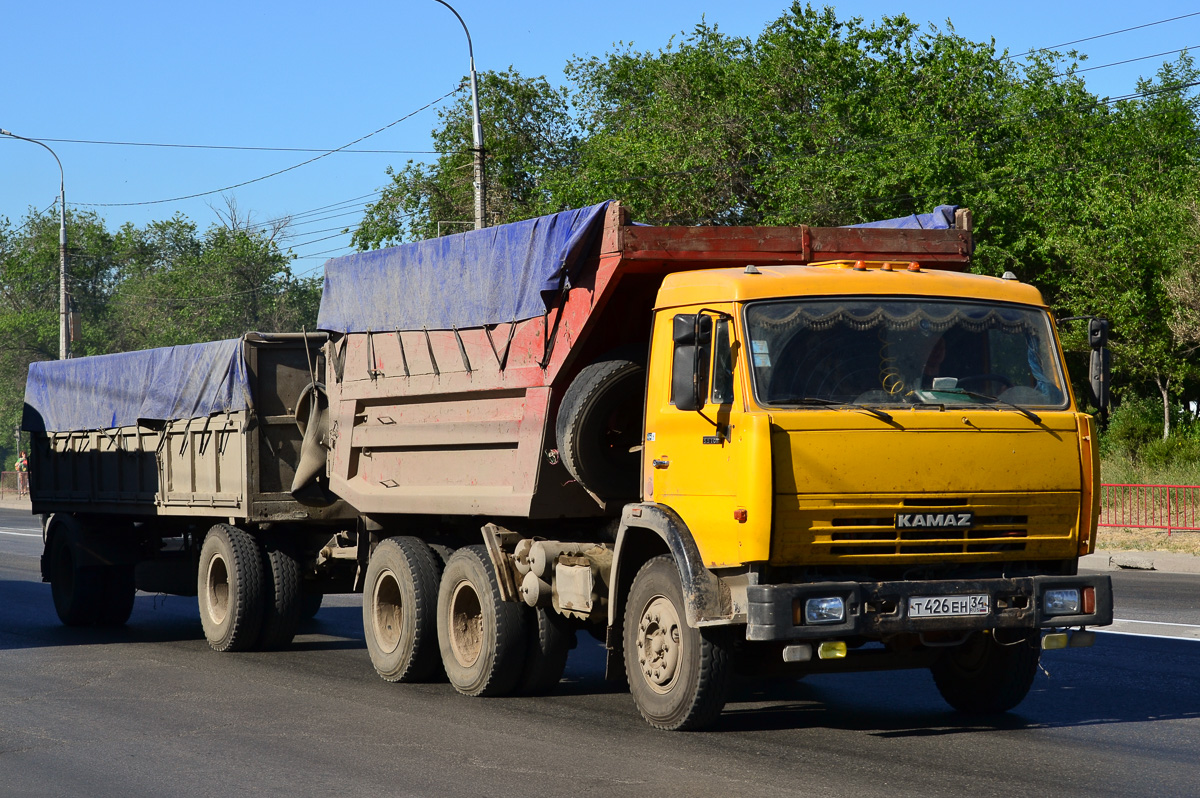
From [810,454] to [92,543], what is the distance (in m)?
9.95

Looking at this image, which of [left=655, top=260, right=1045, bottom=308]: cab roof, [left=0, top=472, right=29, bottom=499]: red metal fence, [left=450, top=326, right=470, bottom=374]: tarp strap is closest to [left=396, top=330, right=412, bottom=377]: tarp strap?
[left=450, top=326, right=470, bottom=374]: tarp strap

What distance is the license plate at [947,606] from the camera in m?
7.25

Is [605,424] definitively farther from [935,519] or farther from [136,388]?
[136,388]

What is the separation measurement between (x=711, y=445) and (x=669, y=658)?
1.24m

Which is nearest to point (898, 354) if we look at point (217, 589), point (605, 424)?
point (605, 424)

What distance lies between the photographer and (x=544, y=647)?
9336mm

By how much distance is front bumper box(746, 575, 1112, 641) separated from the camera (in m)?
7.05

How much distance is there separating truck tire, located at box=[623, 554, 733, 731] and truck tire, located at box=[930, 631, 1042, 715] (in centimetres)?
152

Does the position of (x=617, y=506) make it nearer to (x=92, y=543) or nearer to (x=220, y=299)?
(x=92, y=543)

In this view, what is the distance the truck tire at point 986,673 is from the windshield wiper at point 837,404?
1.58 metres

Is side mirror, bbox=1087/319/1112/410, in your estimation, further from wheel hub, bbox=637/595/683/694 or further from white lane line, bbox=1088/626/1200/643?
white lane line, bbox=1088/626/1200/643

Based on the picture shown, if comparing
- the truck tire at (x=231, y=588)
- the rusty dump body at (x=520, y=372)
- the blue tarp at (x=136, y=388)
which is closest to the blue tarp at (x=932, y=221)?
the rusty dump body at (x=520, y=372)

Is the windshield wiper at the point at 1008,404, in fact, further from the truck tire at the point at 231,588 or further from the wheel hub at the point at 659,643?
the truck tire at the point at 231,588

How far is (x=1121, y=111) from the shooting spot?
46.9 m
